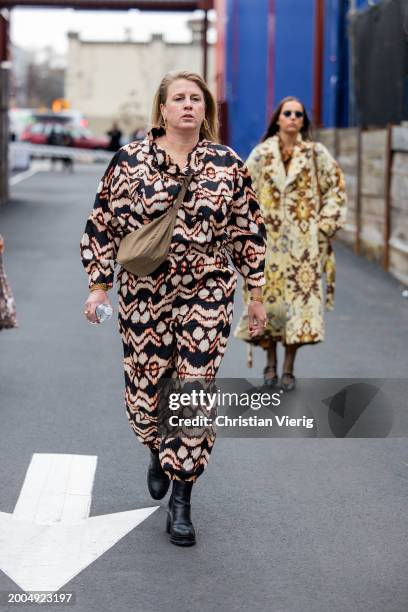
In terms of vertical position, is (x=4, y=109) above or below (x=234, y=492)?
above

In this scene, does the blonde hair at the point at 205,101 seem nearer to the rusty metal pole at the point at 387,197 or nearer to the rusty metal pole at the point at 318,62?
the rusty metal pole at the point at 387,197

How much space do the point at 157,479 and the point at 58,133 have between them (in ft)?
158

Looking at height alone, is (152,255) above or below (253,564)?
above

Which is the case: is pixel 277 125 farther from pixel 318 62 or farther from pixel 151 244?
pixel 318 62

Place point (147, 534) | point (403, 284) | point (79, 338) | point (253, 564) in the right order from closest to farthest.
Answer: point (253, 564) → point (147, 534) → point (79, 338) → point (403, 284)

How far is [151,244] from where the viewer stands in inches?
201

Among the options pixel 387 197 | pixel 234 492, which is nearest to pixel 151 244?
pixel 234 492

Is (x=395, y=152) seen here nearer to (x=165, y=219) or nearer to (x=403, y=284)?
(x=403, y=284)

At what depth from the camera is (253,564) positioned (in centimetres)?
494

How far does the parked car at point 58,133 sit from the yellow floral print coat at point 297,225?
44549mm

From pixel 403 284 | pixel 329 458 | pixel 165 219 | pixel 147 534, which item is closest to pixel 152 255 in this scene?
pixel 165 219

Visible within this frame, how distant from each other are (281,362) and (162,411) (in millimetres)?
4230

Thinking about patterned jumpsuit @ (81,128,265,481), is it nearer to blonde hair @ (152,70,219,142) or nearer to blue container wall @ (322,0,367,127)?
blonde hair @ (152,70,219,142)

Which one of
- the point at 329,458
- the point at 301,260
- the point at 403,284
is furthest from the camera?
the point at 403,284
